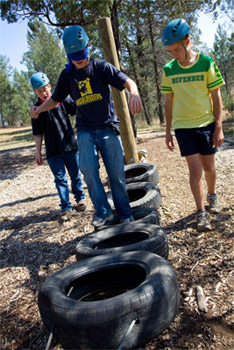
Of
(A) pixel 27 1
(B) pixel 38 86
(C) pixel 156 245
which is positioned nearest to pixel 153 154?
(B) pixel 38 86

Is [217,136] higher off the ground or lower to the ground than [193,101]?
lower

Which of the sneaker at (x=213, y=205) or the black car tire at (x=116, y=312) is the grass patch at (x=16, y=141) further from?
the black car tire at (x=116, y=312)

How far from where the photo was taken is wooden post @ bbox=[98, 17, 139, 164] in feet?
17.2

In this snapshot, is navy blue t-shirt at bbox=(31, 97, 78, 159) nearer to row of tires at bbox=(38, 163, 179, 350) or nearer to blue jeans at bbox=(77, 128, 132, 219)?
blue jeans at bbox=(77, 128, 132, 219)

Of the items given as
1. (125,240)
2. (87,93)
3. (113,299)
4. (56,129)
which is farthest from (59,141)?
(113,299)

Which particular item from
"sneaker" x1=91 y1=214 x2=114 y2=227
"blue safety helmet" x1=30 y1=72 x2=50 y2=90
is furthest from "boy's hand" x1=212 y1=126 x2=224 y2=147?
"blue safety helmet" x1=30 y1=72 x2=50 y2=90

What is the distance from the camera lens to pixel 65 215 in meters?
4.61

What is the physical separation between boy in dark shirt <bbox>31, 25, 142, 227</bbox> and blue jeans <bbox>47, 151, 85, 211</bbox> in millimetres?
1469

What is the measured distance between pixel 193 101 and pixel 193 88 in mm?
132

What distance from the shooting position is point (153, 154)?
8695mm

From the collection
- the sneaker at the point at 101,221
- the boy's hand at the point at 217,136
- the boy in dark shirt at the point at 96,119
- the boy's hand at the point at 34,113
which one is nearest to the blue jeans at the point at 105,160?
the boy in dark shirt at the point at 96,119

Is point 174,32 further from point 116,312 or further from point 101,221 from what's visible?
point 116,312

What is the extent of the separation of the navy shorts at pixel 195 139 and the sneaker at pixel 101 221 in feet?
3.49

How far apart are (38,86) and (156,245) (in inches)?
114
